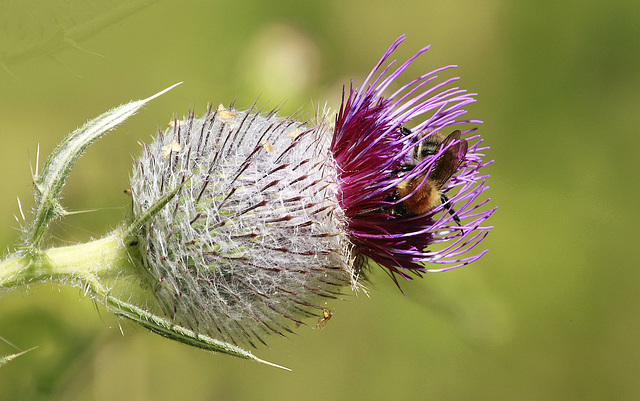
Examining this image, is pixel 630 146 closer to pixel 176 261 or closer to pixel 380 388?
pixel 380 388

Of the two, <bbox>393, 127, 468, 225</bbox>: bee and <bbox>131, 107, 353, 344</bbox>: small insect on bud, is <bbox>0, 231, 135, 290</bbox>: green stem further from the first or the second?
<bbox>393, 127, 468, 225</bbox>: bee

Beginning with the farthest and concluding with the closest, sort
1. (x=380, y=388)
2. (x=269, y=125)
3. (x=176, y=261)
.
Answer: (x=380, y=388) → (x=269, y=125) → (x=176, y=261)

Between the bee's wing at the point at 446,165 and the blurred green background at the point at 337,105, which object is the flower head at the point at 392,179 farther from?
the blurred green background at the point at 337,105

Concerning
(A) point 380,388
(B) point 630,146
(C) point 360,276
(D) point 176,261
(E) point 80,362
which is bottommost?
(A) point 380,388

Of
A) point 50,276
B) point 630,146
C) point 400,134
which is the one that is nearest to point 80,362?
point 50,276

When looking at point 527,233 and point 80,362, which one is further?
point 527,233

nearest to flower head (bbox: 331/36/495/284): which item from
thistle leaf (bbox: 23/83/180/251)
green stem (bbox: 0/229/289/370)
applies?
green stem (bbox: 0/229/289/370)

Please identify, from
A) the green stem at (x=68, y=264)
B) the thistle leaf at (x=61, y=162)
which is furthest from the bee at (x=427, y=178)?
the green stem at (x=68, y=264)
